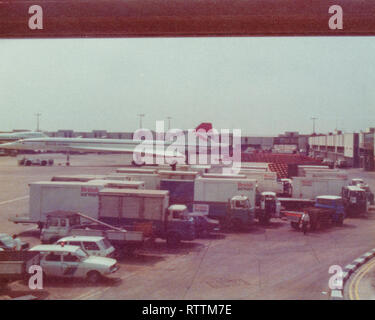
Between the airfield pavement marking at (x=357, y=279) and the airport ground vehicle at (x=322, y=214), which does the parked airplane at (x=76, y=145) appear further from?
the airfield pavement marking at (x=357, y=279)

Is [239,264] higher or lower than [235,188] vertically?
lower

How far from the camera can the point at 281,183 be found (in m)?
19.2

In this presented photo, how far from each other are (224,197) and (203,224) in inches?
73.1

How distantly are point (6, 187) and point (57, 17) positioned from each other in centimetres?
1576

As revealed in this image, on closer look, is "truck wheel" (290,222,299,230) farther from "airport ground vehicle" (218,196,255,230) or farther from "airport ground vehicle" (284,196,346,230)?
"airport ground vehicle" (218,196,255,230)

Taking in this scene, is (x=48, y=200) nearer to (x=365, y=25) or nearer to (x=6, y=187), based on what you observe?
(x=6, y=187)

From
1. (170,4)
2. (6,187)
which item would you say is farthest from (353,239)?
(6,187)

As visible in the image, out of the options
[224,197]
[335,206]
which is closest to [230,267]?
[224,197]

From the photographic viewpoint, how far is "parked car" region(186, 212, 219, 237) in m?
12.0

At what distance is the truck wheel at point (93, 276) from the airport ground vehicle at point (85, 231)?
48.9 inches

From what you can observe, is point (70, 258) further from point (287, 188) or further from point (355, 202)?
point (287, 188)

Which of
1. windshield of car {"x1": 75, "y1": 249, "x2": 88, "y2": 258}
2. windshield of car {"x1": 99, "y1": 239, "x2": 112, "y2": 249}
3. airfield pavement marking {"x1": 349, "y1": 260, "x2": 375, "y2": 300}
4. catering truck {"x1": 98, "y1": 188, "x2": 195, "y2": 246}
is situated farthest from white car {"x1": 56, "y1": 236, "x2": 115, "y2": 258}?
airfield pavement marking {"x1": 349, "y1": 260, "x2": 375, "y2": 300}

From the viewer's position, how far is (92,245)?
26.9 feet

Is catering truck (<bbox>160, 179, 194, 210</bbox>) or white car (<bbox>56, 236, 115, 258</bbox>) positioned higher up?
catering truck (<bbox>160, 179, 194, 210</bbox>)
